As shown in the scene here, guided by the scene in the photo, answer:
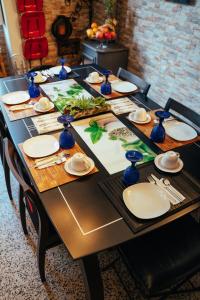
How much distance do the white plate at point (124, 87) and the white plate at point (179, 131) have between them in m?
0.53

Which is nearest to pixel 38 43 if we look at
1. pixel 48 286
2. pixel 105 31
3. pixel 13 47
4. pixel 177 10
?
pixel 13 47

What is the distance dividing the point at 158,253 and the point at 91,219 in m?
0.41

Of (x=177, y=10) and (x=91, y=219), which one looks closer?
(x=91, y=219)

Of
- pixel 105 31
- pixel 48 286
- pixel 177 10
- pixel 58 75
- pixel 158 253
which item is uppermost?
pixel 177 10

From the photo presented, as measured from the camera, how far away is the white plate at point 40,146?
4.45 ft

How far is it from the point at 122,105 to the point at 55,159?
76cm

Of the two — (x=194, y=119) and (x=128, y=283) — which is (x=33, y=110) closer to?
(x=194, y=119)

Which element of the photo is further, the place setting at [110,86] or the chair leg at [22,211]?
the place setting at [110,86]

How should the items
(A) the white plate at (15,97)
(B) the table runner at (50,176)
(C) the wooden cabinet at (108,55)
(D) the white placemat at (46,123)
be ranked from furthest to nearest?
(C) the wooden cabinet at (108,55)
(A) the white plate at (15,97)
(D) the white placemat at (46,123)
(B) the table runner at (50,176)

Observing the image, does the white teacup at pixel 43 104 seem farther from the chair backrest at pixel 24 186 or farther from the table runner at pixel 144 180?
the table runner at pixel 144 180

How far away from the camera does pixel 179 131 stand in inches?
62.6

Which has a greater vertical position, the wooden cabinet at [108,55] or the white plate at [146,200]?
the wooden cabinet at [108,55]

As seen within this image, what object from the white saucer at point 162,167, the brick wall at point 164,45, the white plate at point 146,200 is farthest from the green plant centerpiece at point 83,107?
the brick wall at point 164,45

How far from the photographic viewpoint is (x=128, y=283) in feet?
4.90
